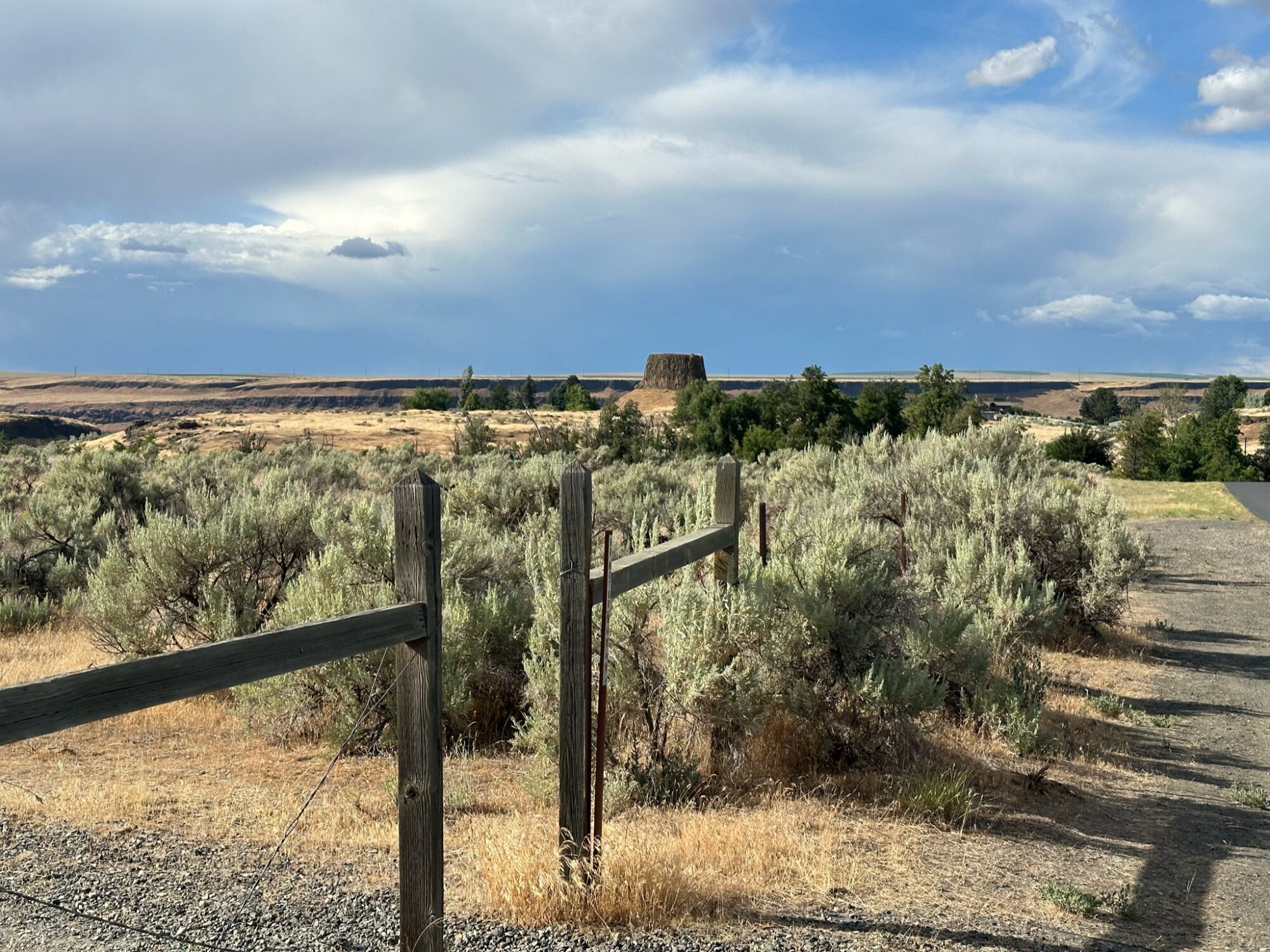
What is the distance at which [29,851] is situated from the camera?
513 cm

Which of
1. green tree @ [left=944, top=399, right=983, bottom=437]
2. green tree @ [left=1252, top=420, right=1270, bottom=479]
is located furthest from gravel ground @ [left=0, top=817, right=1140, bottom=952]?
green tree @ [left=1252, top=420, right=1270, bottom=479]

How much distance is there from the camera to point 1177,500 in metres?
30.7

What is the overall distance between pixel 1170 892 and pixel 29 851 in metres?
5.80

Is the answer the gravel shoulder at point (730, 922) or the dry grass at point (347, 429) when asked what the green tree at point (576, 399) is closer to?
the dry grass at point (347, 429)

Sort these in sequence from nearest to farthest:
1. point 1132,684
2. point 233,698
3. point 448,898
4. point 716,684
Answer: point 448,898 → point 716,684 → point 233,698 → point 1132,684

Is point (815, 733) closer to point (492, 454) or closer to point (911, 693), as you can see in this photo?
point (911, 693)

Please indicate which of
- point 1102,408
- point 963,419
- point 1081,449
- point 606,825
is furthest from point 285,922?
point 1102,408

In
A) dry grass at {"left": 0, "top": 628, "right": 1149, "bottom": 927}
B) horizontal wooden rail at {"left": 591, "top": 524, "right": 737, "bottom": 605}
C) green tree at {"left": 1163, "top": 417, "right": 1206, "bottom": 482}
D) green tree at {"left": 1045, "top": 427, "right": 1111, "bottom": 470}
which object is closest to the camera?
dry grass at {"left": 0, "top": 628, "right": 1149, "bottom": 927}

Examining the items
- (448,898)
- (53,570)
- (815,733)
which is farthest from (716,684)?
(53,570)

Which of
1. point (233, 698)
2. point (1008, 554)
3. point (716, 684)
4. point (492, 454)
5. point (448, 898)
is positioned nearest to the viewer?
point (448, 898)

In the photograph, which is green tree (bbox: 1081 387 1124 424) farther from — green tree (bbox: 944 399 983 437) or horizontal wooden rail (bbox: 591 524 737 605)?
horizontal wooden rail (bbox: 591 524 737 605)

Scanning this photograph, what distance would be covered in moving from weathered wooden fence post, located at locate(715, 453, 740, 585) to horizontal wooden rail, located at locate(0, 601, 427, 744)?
3.48 meters

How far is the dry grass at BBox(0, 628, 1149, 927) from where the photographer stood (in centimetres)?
457

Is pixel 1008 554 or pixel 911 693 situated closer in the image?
pixel 911 693
